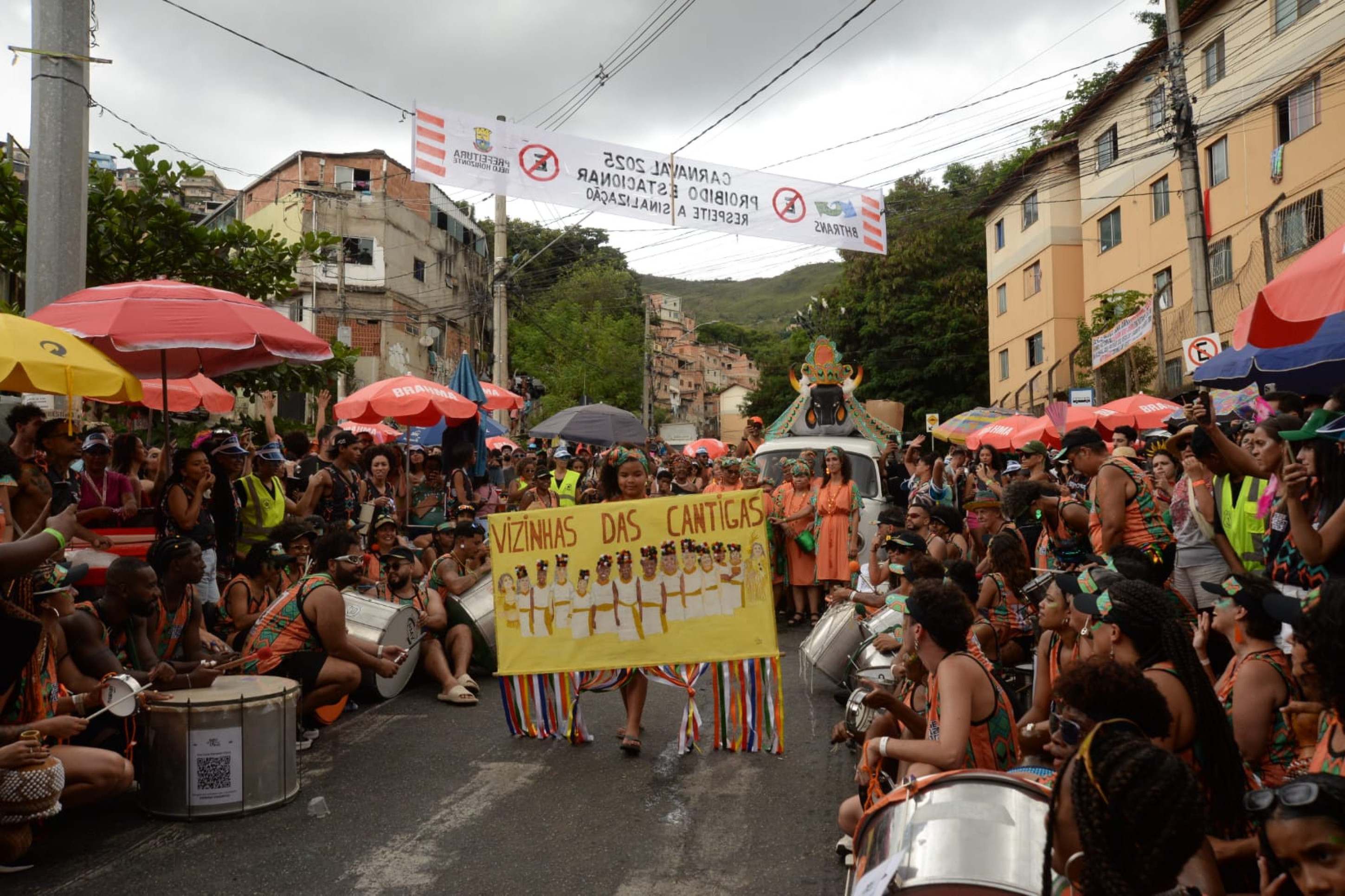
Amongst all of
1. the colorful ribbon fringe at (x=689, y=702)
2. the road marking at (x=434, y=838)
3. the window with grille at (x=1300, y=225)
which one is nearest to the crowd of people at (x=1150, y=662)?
the colorful ribbon fringe at (x=689, y=702)

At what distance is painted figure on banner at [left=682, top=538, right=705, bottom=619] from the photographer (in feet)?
20.8

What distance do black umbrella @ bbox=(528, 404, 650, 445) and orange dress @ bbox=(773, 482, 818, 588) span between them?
430cm

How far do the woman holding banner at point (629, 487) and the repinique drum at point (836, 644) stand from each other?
1382mm

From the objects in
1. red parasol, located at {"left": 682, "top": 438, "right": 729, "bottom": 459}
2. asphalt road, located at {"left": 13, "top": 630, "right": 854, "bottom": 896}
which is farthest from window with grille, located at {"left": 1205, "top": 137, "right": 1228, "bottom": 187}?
asphalt road, located at {"left": 13, "top": 630, "right": 854, "bottom": 896}

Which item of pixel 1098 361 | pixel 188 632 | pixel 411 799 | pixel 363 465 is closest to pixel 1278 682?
pixel 411 799

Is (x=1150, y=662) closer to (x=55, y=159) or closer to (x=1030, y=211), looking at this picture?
(x=55, y=159)

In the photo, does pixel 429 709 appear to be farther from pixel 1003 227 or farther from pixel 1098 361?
pixel 1003 227

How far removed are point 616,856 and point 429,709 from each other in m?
3.28

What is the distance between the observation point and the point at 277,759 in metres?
5.39

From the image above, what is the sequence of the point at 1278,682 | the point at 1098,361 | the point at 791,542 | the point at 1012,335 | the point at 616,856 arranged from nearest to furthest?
the point at 1278,682 < the point at 616,856 < the point at 791,542 < the point at 1098,361 < the point at 1012,335

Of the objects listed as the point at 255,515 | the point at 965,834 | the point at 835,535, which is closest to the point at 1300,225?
the point at 835,535

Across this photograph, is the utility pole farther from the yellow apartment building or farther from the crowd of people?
the crowd of people

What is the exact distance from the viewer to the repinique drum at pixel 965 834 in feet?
8.87

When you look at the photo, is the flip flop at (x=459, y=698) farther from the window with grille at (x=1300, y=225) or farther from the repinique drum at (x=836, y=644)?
the window with grille at (x=1300, y=225)
